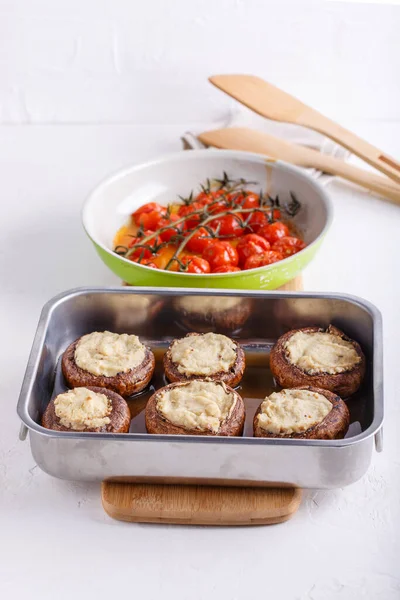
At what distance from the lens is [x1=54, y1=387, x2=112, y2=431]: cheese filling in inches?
73.5

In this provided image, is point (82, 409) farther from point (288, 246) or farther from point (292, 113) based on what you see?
point (292, 113)

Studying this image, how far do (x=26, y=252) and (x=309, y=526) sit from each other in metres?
1.55

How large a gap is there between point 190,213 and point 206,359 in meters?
0.86

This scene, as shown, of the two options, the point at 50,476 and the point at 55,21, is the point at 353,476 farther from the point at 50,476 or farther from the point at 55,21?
the point at 55,21

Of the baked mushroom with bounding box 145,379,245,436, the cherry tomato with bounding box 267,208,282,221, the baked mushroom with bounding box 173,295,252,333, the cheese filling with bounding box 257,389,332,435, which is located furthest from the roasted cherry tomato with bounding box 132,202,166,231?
the cheese filling with bounding box 257,389,332,435

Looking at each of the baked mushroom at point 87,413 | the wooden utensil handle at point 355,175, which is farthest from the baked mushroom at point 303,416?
the wooden utensil handle at point 355,175

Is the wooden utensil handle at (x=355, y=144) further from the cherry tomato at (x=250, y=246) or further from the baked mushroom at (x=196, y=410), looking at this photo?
the baked mushroom at (x=196, y=410)

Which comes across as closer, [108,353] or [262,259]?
[108,353]

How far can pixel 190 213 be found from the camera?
111 inches

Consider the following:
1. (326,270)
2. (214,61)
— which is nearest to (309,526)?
(326,270)

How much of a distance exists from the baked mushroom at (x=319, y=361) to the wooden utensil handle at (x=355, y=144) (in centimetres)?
115

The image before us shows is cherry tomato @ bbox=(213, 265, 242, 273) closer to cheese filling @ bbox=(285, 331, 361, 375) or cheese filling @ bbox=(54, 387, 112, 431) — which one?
cheese filling @ bbox=(285, 331, 361, 375)

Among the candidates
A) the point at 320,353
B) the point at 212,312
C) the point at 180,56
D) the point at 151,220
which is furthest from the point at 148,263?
the point at 180,56

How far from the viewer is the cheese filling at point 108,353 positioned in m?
2.08
